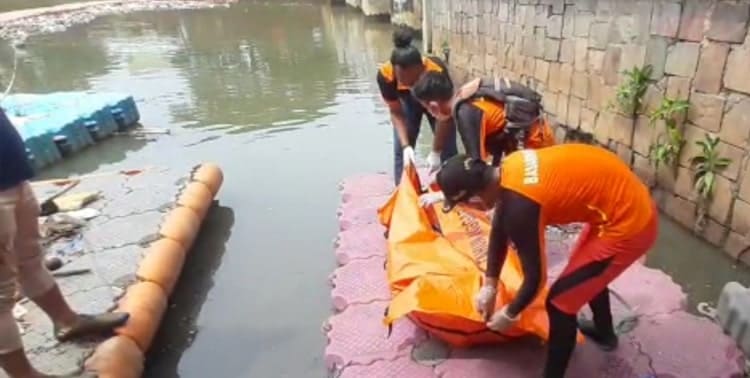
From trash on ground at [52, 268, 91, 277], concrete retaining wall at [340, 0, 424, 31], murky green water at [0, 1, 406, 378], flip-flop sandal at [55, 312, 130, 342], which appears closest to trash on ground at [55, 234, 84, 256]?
trash on ground at [52, 268, 91, 277]

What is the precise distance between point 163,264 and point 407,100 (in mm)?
1990

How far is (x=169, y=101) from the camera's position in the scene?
1002 cm

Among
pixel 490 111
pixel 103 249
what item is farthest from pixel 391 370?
pixel 103 249

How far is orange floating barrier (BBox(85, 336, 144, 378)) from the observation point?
9.30 feet

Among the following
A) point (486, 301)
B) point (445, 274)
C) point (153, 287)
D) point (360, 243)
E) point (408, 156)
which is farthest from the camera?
point (360, 243)

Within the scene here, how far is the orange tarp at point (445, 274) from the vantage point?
8.87 feet

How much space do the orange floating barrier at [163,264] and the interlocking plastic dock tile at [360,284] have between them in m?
1.06

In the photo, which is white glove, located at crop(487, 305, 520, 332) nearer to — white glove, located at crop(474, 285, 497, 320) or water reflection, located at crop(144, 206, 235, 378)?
white glove, located at crop(474, 285, 497, 320)

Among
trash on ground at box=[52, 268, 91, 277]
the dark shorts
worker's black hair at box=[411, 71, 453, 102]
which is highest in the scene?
worker's black hair at box=[411, 71, 453, 102]

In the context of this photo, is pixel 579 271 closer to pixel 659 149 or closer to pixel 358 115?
pixel 659 149

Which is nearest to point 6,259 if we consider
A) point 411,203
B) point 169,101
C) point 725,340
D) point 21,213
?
point 21,213

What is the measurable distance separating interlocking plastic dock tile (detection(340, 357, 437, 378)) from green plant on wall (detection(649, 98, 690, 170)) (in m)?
2.95

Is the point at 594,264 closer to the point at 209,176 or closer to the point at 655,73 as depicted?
the point at 655,73

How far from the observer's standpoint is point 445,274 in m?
2.93
